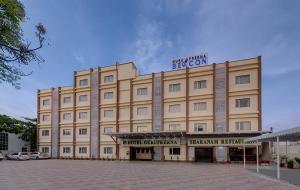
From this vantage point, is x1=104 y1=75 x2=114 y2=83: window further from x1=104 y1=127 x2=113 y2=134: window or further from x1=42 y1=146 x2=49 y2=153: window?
x1=42 y1=146 x2=49 y2=153: window

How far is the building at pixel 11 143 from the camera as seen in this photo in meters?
55.2

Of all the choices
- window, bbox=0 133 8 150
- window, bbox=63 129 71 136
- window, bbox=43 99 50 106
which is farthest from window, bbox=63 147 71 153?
window, bbox=0 133 8 150

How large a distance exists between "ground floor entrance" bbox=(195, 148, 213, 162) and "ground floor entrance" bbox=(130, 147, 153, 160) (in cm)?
709

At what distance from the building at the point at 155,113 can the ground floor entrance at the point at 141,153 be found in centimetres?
15

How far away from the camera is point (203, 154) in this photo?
134ft

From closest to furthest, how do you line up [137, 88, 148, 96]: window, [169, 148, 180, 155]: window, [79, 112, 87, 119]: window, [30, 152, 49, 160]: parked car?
[169, 148, 180, 155]: window, [137, 88, 148, 96]: window, [30, 152, 49, 160]: parked car, [79, 112, 87, 119]: window

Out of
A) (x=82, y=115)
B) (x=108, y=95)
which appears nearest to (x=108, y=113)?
(x=108, y=95)

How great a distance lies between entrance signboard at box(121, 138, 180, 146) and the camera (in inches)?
1645

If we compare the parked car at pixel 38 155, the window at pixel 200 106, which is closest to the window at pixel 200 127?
the window at pixel 200 106

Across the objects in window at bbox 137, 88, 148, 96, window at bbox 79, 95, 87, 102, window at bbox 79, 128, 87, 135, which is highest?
window at bbox 137, 88, 148, 96

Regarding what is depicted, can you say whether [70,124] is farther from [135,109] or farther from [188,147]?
[188,147]

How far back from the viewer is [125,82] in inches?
1871

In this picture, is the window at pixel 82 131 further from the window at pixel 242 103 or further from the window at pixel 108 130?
the window at pixel 242 103

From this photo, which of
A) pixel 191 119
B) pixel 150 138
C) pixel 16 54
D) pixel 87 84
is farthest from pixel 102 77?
pixel 16 54
